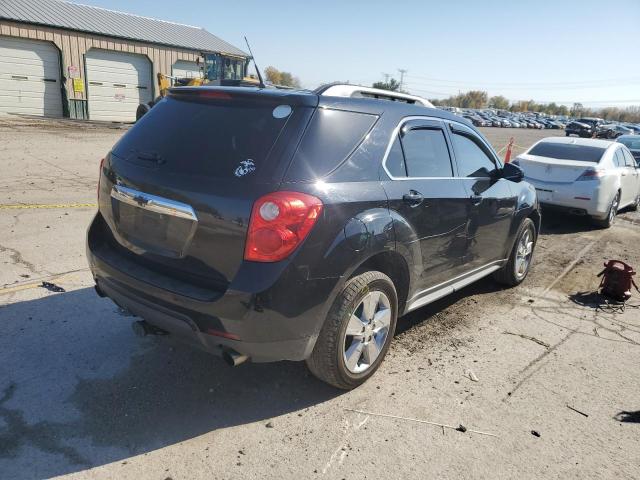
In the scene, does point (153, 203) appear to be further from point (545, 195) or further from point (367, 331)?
point (545, 195)

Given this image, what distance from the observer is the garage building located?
23953 mm

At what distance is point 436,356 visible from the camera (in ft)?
13.0

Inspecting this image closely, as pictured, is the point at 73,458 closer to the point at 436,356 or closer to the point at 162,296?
the point at 162,296

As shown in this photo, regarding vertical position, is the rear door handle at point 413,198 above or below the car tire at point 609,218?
above

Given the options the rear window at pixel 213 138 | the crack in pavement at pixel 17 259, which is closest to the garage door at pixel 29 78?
the crack in pavement at pixel 17 259

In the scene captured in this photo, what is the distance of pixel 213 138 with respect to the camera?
3.03 metres

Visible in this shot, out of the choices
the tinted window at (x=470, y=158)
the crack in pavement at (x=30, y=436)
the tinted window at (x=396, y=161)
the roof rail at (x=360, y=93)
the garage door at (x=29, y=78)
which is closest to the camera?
the crack in pavement at (x=30, y=436)

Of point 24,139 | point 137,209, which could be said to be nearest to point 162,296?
point 137,209

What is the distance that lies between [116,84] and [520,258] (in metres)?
26.6

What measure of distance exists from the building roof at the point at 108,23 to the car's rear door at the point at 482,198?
83.9ft

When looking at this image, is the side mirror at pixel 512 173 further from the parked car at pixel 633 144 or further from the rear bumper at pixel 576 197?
the parked car at pixel 633 144

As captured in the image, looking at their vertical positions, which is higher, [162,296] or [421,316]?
[162,296]

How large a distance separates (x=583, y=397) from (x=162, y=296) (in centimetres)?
287

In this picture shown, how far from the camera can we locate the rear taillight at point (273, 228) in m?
2.68
